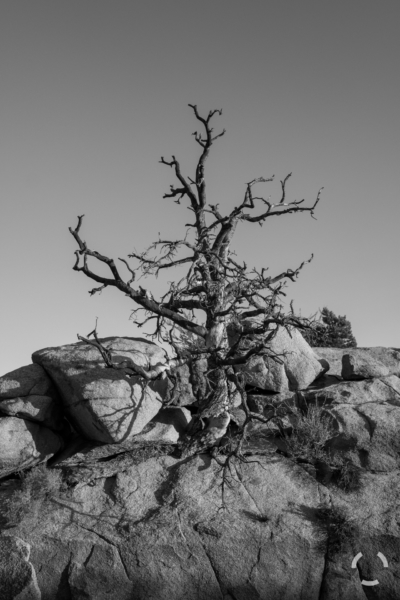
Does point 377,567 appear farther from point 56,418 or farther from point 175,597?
point 56,418

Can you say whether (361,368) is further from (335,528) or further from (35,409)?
(35,409)

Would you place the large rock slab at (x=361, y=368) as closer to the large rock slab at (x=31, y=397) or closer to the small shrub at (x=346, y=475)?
the small shrub at (x=346, y=475)

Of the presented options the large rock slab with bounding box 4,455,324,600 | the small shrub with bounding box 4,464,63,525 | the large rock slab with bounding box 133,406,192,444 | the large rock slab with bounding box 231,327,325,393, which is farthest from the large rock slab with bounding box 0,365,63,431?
the large rock slab with bounding box 231,327,325,393

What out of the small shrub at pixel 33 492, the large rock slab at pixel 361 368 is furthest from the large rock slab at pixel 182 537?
the large rock slab at pixel 361 368

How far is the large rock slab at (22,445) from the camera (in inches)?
722

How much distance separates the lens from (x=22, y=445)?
61.4 feet

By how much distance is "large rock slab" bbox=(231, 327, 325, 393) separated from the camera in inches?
869

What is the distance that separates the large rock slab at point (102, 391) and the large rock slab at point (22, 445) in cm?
109

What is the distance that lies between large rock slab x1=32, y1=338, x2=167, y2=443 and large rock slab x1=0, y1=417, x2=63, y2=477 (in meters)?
1.09

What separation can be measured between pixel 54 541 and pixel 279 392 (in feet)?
31.9

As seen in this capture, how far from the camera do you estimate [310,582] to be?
50.1 ft

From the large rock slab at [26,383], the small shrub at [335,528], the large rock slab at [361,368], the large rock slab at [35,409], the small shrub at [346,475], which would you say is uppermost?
the large rock slab at [26,383]

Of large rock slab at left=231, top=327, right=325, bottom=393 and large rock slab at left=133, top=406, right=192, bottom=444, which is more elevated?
large rock slab at left=231, top=327, right=325, bottom=393

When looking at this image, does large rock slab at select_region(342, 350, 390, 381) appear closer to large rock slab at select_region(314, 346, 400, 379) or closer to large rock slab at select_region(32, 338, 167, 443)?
large rock slab at select_region(314, 346, 400, 379)
